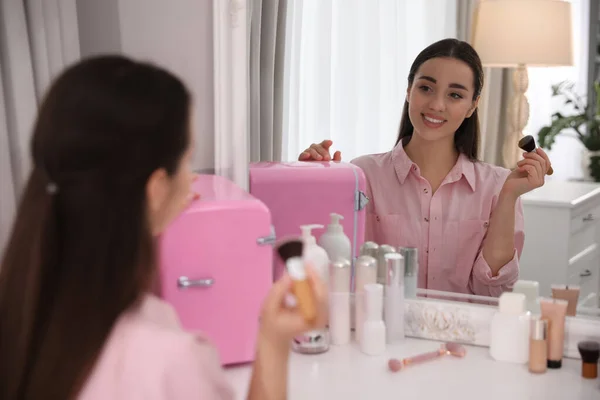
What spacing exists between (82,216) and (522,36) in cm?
86

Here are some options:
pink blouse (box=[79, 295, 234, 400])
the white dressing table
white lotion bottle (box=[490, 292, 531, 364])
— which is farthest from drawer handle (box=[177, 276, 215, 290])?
white lotion bottle (box=[490, 292, 531, 364])

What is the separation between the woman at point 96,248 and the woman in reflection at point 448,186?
0.70m

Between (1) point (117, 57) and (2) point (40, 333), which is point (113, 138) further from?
(2) point (40, 333)

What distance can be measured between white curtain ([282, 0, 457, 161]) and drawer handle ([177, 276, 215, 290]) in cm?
38

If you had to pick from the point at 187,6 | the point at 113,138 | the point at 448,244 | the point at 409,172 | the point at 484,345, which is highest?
the point at 187,6

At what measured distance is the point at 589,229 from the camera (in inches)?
49.0

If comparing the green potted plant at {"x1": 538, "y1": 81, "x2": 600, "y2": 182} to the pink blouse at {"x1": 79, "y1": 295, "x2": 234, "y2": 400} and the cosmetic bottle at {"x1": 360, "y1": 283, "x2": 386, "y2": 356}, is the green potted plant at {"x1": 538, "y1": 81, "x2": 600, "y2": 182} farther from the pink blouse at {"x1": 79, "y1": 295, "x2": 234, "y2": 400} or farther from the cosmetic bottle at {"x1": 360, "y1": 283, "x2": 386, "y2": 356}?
the pink blouse at {"x1": 79, "y1": 295, "x2": 234, "y2": 400}

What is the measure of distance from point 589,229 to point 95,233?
3.01ft

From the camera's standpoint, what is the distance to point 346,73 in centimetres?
138

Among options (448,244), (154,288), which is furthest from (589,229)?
(154,288)

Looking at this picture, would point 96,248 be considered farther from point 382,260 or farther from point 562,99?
point 562,99

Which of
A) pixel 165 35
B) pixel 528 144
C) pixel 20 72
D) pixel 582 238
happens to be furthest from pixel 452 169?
pixel 20 72

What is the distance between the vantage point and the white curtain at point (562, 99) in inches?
47.9

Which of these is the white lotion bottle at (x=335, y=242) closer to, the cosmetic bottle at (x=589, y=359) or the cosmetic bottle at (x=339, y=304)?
the cosmetic bottle at (x=339, y=304)
